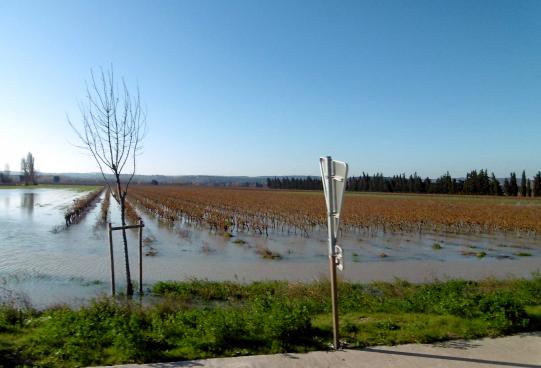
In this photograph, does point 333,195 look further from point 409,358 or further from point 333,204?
point 409,358

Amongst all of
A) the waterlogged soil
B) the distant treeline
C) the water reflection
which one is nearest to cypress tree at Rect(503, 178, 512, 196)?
the distant treeline

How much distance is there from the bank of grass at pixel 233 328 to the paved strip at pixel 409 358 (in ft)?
0.73

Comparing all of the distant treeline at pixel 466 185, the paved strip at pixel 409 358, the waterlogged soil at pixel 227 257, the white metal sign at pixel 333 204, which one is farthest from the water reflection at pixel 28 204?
the distant treeline at pixel 466 185

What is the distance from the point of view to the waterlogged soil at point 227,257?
12975 millimetres

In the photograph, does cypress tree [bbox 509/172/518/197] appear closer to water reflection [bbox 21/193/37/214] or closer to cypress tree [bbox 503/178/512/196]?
cypress tree [bbox 503/178/512/196]

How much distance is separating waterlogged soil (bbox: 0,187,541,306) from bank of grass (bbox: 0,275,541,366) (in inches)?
155

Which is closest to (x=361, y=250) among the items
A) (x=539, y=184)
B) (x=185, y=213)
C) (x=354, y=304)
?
(x=354, y=304)

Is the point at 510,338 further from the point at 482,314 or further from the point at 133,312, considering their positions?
the point at 133,312

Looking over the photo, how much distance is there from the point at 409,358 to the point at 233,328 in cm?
234

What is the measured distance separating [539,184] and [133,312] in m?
113

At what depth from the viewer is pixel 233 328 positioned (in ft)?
19.3

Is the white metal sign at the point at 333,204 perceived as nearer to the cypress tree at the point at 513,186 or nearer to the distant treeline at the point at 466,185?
the distant treeline at the point at 466,185

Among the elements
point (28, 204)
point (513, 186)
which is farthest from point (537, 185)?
point (28, 204)

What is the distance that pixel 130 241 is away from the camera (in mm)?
21531
